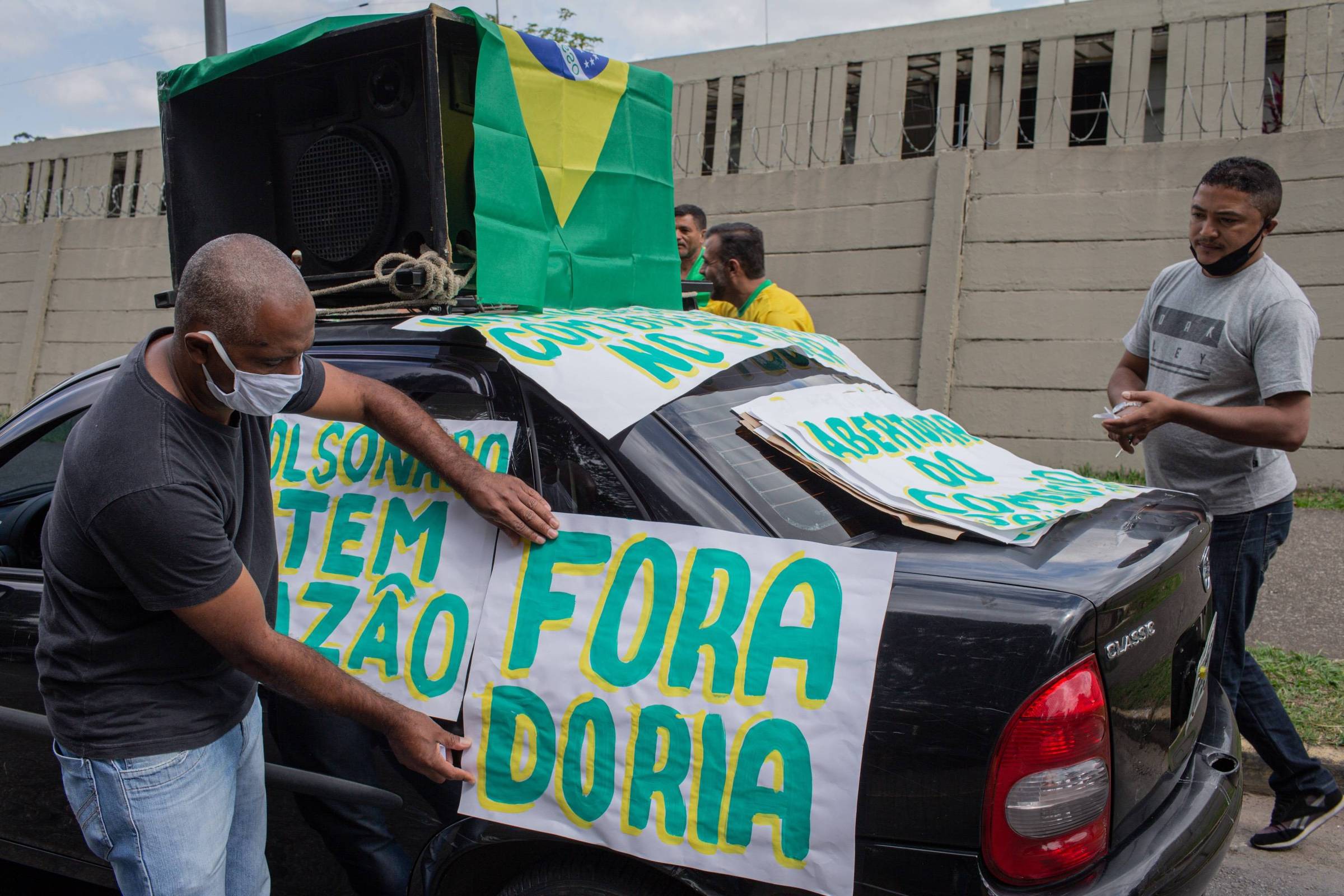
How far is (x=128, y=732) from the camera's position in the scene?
185 centimetres

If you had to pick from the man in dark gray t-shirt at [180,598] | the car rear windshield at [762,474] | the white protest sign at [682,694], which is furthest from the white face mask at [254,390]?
the car rear windshield at [762,474]

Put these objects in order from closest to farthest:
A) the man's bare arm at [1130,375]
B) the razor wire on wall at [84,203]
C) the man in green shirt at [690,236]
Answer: the man's bare arm at [1130,375] → the man in green shirt at [690,236] → the razor wire on wall at [84,203]

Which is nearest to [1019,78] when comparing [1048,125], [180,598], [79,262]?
[1048,125]

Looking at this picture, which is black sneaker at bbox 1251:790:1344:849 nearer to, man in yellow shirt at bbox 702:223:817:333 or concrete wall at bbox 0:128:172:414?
man in yellow shirt at bbox 702:223:817:333

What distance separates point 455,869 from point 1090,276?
624cm

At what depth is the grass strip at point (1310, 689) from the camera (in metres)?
3.69

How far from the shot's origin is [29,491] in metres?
2.99

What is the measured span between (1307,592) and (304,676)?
4.94m

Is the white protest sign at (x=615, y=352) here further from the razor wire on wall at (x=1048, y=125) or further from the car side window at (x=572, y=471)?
the razor wire on wall at (x=1048, y=125)

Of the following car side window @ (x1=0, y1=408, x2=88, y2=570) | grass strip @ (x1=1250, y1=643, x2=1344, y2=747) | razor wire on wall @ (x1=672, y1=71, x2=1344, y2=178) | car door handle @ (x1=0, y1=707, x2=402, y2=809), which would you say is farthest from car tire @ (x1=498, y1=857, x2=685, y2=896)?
razor wire on wall @ (x1=672, y1=71, x2=1344, y2=178)

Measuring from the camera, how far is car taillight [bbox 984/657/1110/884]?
1676 mm

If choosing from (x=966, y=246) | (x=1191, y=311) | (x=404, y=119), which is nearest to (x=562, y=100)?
(x=404, y=119)

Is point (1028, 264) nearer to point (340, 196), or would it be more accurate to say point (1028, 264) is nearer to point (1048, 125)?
point (1048, 125)

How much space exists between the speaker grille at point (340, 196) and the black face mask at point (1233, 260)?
8.41 feet
